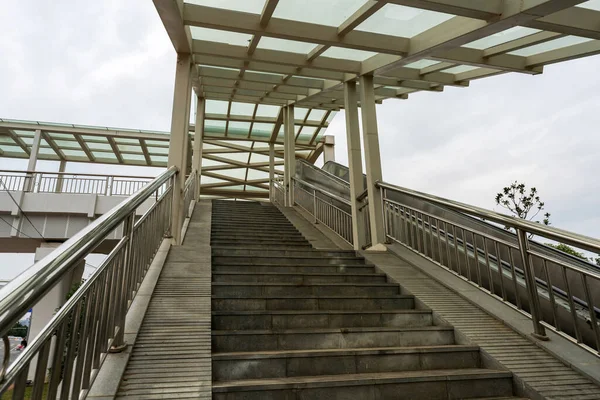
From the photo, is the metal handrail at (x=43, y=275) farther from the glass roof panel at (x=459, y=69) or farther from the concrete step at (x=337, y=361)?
the glass roof panel at (x=459, y=69)

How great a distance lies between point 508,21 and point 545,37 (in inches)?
51.8

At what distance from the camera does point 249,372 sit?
89.3 inches

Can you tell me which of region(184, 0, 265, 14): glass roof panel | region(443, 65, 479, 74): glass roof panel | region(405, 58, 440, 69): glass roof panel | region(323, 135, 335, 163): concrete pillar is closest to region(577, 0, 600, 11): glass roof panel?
region(405, 58, 440, 69): glass roof panel

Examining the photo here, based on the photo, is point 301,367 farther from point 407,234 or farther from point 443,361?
point 407,234

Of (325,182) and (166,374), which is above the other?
(325,182)

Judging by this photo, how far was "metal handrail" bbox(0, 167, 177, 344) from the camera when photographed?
853 mm

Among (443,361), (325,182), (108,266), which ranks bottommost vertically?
(443,361)

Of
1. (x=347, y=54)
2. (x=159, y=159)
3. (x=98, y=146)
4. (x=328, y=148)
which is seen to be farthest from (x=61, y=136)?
(x=347, y=54)

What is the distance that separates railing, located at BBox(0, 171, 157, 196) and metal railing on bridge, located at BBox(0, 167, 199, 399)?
348 inches

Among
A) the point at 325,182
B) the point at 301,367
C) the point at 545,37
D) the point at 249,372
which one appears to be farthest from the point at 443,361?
the point at 325,182

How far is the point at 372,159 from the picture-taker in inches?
228

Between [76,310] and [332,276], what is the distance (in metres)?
2.95

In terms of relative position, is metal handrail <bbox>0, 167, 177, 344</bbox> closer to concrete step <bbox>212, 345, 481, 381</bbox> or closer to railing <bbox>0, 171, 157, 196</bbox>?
concrete step <bbox>212, 345, 481, 381</bbox>

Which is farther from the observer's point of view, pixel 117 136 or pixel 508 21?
pixel 117 136
